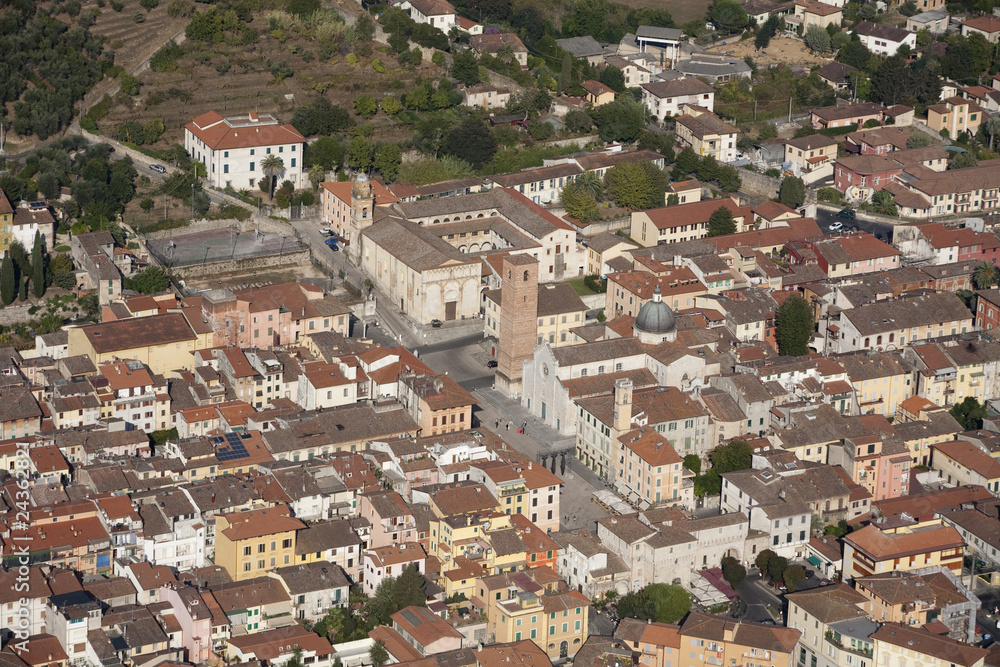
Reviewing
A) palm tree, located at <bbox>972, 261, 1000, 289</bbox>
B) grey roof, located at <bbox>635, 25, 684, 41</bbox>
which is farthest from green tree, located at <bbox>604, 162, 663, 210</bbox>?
grey roof, located at <bbox>635, 25, 684, 41</bbox>

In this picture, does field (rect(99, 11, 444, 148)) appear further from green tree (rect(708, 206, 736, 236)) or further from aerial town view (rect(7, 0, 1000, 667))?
green tree (rect(708, 206, 736, 236))

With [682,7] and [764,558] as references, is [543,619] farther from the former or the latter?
[682,7]

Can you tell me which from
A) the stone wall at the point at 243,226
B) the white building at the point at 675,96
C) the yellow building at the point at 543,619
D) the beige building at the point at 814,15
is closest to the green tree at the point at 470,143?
the stone wall at the point at 243,226

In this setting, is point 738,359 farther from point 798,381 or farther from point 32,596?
point 32,596

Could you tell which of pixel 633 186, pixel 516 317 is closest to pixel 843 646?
pixel 516 317

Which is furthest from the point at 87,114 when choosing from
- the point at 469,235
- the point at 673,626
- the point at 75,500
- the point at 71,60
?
the point at 673,626

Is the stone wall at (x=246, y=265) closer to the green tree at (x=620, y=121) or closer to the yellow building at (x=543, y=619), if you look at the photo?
the green tree at (x=620, y=121)

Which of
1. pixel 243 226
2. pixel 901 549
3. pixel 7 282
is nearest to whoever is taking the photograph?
pixel 901 549
